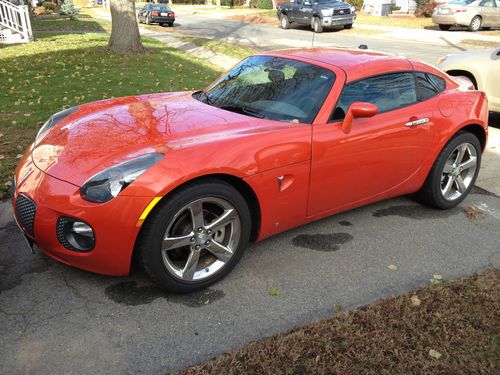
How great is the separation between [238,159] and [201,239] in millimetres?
551

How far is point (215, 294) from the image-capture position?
3.00 metres

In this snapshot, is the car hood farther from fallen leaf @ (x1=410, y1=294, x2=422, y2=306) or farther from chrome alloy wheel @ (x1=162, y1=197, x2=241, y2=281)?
fallen leaf @ (x1=410, y1=294, x2=422, y2=306)

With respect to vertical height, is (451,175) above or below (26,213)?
below

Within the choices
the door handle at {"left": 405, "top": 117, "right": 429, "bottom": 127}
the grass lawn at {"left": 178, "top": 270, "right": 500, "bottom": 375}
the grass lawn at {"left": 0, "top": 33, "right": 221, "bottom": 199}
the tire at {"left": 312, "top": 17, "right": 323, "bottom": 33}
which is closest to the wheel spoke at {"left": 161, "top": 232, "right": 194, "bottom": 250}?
the grass lawn at {"left": 178, "top": 270, "right": 500, "bottom": 375}


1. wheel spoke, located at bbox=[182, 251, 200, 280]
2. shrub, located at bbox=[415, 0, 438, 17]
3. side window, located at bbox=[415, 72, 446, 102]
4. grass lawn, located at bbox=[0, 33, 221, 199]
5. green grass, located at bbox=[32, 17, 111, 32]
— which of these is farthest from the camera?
shrub, located at bbox=[415, 0, 438, 17]

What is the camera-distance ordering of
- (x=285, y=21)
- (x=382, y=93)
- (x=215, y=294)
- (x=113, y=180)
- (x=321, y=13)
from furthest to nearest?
(x=285, y=21) < (x=321, y=13) < (x=382, y=93) < (x=215, y=294) < (x=113, y=180)

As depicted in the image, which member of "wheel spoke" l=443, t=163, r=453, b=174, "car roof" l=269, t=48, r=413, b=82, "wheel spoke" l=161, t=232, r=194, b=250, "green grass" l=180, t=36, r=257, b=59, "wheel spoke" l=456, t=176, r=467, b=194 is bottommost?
"green grass" l=180, t=36, r=257, b=59

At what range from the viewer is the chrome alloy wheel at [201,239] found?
9.24 feet

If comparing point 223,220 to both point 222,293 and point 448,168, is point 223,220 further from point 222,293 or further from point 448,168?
point 448,168

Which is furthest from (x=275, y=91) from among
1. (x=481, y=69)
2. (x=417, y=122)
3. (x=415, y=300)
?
(x=481, y=69)

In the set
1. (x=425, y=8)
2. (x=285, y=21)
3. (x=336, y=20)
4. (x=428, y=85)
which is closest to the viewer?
(x=428, y=85)

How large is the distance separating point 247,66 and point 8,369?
9.59ft

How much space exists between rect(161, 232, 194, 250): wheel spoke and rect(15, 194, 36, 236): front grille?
777 mm

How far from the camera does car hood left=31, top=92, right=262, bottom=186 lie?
9.25 ft
